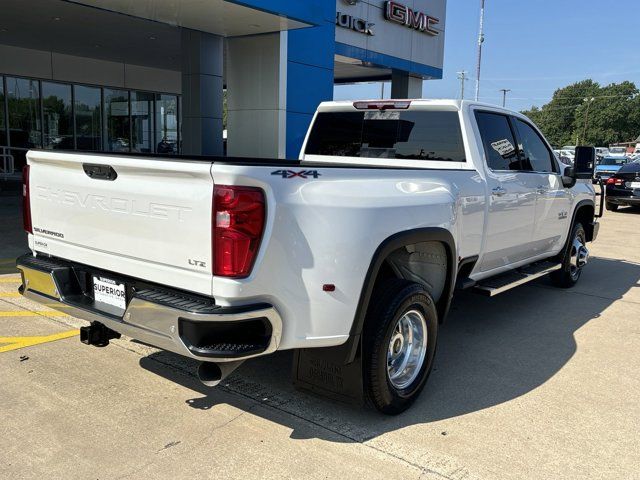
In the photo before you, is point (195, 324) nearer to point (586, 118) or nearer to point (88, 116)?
point (88, 116)

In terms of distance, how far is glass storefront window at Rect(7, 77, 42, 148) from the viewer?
59.9ft

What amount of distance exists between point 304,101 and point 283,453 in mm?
9065

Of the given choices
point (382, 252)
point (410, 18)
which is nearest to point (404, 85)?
point (410, 18)

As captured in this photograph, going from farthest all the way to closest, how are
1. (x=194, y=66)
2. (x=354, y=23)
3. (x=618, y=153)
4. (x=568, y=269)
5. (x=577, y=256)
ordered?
(x=618, y=153) < (x=354, y=23) < (x=194, y=66) < (x=577, y=256) < (x=568, y=269)

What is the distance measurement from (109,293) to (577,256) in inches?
232

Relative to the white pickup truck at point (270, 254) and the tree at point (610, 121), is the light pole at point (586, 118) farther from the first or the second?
the white pickup truck at point (270, 254)

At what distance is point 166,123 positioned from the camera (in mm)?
23484

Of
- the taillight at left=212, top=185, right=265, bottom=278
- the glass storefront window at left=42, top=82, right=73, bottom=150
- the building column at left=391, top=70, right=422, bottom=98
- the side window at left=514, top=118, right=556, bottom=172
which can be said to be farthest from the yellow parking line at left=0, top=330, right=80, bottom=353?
the glass storefront window at left=42, top=82, right=73, bottom=150

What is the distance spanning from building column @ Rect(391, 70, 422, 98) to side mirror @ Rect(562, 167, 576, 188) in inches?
535

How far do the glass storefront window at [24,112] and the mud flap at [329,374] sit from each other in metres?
18.2

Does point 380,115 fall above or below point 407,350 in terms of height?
above

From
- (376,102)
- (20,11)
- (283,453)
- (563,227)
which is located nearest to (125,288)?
(283,453)

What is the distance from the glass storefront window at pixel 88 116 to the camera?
66.2 feet

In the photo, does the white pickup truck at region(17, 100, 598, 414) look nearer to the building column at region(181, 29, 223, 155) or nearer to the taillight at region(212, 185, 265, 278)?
the taillight at region(212, 185, 265, 278)
